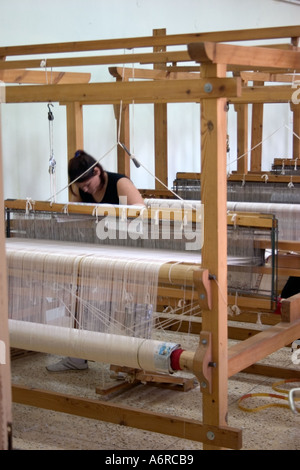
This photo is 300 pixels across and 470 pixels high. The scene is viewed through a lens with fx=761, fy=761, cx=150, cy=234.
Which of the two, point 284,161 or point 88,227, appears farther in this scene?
point 284,161

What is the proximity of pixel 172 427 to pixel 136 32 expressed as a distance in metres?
4.85

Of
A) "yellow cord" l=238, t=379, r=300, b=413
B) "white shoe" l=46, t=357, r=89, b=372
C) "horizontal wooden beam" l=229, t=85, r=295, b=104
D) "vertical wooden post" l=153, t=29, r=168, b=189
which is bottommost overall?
"yellow cord" l=238, t=379, r=300, b=413

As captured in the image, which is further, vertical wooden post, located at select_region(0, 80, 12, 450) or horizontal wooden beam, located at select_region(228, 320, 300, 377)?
horizontal wooden beam, located at select_region(228, 320, 300, 377)

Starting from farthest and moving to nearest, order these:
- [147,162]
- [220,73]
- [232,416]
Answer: [147,162] → [232,416] → [220,73]

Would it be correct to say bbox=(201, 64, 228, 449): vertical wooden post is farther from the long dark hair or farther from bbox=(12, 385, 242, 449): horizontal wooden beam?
the long dark hair

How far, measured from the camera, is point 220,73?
2.72 meters

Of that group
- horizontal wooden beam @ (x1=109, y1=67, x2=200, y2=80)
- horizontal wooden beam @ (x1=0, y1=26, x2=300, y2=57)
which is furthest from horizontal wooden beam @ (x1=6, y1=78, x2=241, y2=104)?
horizontal wooden beam @ (x1=109, y1=67, x2=200, y2=80)

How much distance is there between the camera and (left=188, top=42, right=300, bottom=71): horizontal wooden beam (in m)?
2.62

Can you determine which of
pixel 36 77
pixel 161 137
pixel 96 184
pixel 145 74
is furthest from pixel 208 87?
pixel 161 137

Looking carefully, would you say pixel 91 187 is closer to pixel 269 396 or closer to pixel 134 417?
pixel 269 396

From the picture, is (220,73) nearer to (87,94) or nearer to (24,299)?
(87,94)

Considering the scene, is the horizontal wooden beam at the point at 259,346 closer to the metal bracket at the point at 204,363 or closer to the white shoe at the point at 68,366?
the metal bracket at the point at 204,363

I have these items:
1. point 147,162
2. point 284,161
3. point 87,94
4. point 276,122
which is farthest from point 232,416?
point 276,122

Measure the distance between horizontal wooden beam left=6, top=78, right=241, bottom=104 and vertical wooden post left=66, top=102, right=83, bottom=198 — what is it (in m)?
1.32
